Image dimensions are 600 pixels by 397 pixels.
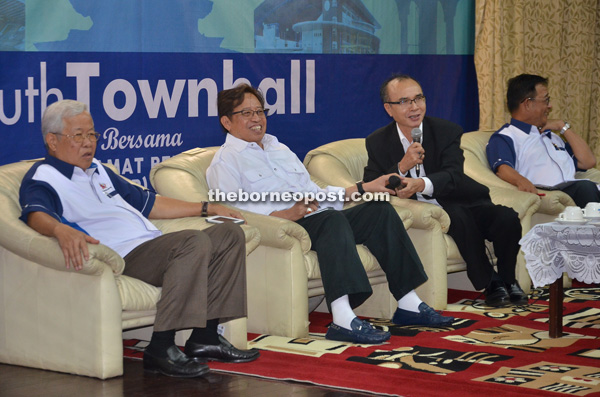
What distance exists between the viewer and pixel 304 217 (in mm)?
4406

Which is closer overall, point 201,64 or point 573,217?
point 573,217

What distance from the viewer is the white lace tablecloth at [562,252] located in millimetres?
4059

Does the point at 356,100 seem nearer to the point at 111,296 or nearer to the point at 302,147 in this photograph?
the point at 302,147

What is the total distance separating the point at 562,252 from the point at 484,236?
3.12 ft

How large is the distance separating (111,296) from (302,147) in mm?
2525

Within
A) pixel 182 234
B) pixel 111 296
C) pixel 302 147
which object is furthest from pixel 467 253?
pixel 111 296

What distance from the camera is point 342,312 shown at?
413cm

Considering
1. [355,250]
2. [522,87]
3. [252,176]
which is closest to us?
[355,250]

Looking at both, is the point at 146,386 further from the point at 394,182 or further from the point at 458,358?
the point at 394,182

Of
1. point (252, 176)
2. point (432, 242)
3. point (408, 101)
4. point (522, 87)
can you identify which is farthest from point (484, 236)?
point (252, 176)

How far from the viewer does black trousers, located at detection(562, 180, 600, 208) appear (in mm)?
5613

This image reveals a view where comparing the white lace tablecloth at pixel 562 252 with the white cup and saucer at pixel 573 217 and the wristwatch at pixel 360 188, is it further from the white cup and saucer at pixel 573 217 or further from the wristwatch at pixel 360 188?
the wristwatch at pixel 360 188

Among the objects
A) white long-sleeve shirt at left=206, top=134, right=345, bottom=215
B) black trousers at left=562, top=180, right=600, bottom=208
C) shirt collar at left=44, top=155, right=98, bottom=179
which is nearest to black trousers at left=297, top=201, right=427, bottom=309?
white long-sleeve shirt at left=206, top=134, right=345, bottom=215

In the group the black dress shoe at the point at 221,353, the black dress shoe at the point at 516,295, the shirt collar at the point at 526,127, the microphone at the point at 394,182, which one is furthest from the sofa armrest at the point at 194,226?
the shirt collar at the point at 526,127
